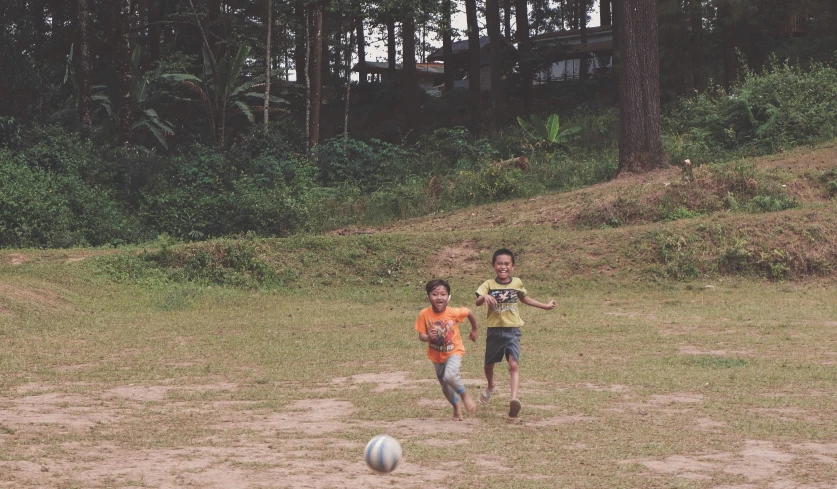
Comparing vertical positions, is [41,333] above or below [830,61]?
Answer: below

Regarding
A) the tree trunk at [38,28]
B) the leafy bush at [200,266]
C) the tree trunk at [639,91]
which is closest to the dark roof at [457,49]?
the tree trunk at [38,28]

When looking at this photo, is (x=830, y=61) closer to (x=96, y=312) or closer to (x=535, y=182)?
(x=535, y=182)

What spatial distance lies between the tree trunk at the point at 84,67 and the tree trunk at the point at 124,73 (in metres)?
0.82

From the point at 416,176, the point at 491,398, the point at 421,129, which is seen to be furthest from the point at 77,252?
the point at 421,129

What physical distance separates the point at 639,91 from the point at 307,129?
11.8 metres

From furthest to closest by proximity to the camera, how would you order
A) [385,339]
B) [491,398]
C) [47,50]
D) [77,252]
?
[47,50] < [77,252] < [385,339] < [491,398]

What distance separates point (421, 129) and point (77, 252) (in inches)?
978

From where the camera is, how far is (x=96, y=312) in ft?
51.8

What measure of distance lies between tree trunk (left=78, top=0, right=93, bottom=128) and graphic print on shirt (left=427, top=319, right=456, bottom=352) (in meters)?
20.8

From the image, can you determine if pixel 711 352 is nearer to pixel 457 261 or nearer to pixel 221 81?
pixel 457 261

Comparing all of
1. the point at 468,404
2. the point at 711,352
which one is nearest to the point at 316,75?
the point at 711,352

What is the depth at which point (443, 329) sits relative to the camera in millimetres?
8359

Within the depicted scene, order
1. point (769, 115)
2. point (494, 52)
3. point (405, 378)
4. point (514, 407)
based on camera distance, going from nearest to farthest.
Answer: point (514, 407) < point (405, 378) < point (769, 115) < point (494, 52)

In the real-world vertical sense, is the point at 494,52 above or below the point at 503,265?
above
